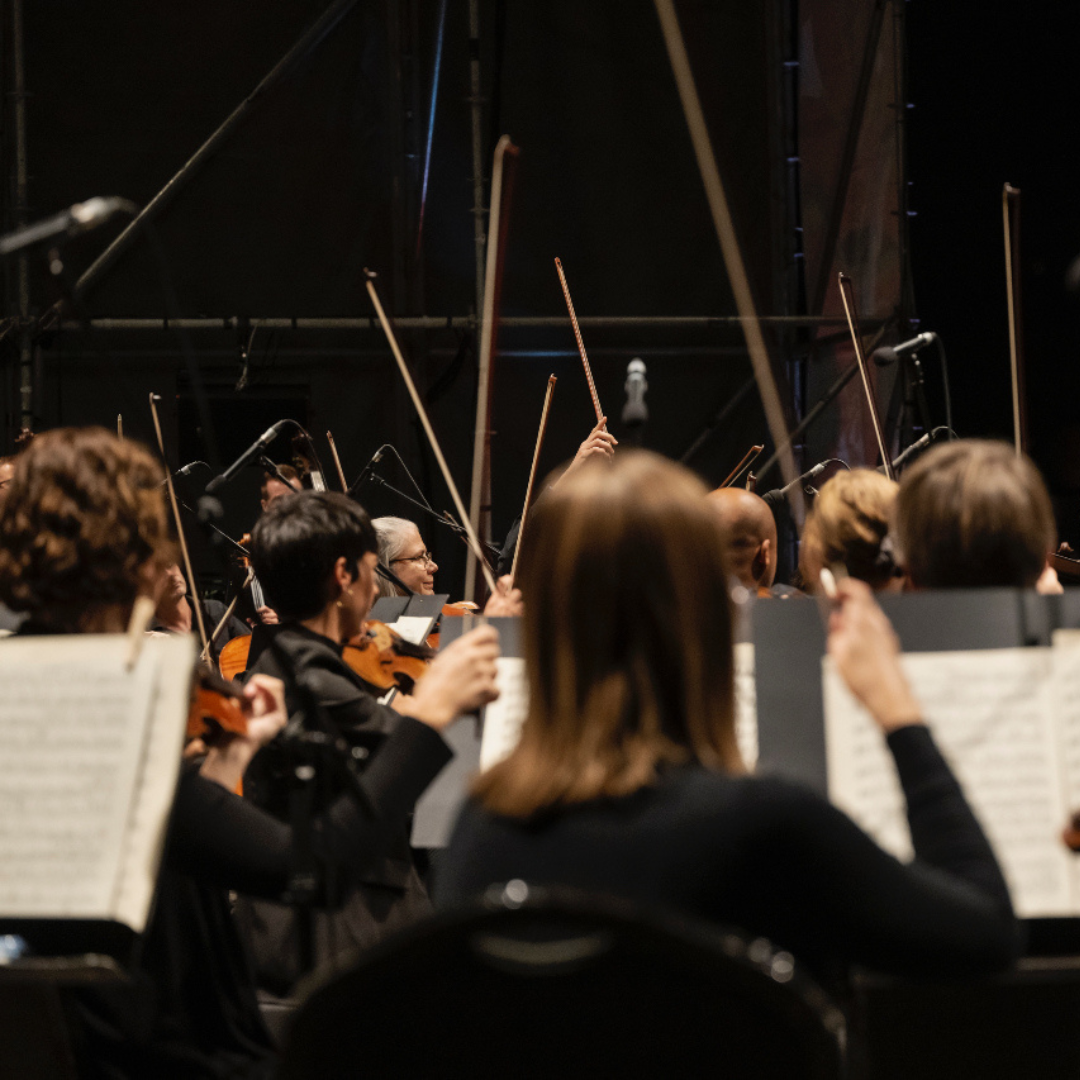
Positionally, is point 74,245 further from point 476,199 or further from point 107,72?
point 476,199

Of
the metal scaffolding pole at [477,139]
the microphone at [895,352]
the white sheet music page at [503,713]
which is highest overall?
the metal scaffolding pole at [477,139]

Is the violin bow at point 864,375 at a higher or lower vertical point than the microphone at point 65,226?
lower

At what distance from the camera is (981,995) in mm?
1278

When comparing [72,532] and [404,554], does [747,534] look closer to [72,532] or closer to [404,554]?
[72,532]

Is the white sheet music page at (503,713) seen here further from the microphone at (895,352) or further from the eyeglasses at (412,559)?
the eyeglasses at (412,559)

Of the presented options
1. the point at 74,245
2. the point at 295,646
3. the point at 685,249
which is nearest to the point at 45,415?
the point at 74,245

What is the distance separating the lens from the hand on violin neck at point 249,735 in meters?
1.53

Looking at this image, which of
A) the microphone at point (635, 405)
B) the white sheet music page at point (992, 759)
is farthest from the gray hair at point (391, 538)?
the white sheet music page at point (992, 759)

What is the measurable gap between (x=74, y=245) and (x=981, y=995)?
21.0 ft

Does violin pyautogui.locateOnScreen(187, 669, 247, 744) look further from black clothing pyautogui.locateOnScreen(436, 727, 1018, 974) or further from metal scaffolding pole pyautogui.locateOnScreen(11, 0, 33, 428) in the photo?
metal scaffolding pole pyautogui.locateOnScreen(11, 0, 33, 428)

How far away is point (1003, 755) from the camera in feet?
4.29

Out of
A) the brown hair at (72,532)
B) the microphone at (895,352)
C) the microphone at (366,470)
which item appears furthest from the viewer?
the microphone at (366,470)

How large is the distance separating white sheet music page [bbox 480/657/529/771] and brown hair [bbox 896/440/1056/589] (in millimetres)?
551

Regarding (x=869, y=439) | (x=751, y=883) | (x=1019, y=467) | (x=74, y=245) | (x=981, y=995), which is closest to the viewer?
(x=751, y=883)
